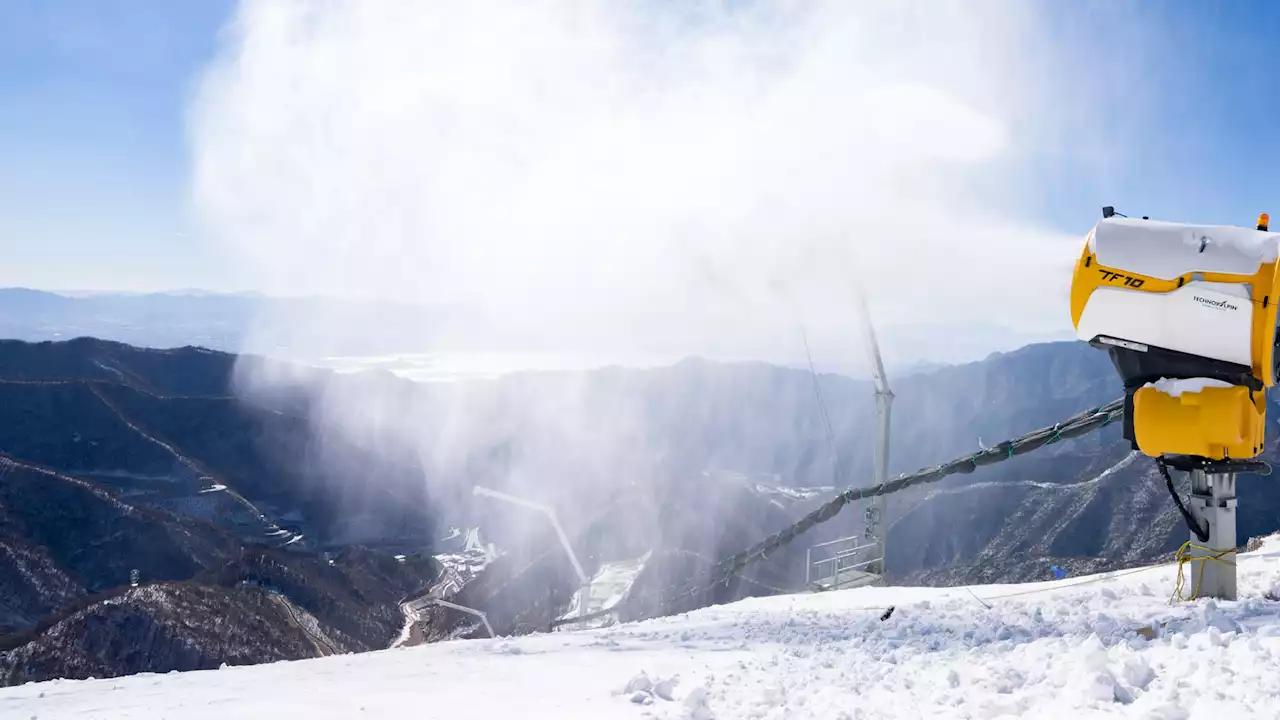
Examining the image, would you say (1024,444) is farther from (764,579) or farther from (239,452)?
(239,452)

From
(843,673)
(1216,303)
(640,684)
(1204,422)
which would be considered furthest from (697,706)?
(1216,303)

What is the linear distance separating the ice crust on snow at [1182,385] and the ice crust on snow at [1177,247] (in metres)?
1.00

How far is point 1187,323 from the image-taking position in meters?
7.00

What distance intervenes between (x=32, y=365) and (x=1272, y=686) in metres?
203

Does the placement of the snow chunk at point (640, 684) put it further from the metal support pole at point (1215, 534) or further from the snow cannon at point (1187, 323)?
the metal support pole at point (1215, 534)

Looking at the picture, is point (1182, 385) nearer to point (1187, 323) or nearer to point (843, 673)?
point (1187, 323)

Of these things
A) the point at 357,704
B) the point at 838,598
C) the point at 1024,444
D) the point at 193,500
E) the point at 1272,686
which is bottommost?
the point at 193,500

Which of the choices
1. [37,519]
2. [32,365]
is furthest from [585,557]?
[32,365]

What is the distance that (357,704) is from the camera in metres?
6.93

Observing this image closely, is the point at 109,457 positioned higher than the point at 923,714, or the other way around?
the point at 923,714

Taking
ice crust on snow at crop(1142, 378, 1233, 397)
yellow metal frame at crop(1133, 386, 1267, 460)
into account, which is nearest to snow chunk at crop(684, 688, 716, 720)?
yellow metal frame at crop(1133, 386, 1267, 460)

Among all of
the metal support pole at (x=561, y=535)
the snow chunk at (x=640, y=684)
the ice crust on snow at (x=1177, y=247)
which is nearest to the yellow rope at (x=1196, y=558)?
the ice crust on snow at (x=1177, y=247)

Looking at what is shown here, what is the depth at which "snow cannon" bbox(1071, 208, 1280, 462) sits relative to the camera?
674 centimetres

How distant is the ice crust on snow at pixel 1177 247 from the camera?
6.71 meters
